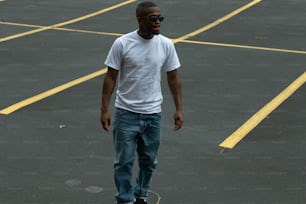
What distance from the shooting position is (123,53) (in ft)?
18.8

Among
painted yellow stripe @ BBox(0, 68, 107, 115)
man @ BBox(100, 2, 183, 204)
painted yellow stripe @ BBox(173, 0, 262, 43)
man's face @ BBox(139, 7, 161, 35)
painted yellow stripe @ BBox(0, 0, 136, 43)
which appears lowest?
painted yellow stripe @ BBox(0, 68, 107, 115)

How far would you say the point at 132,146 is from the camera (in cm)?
594

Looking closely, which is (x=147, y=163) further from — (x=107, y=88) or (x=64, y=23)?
(x=64, y=23)

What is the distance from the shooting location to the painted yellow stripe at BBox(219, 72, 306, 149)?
26.9 ft

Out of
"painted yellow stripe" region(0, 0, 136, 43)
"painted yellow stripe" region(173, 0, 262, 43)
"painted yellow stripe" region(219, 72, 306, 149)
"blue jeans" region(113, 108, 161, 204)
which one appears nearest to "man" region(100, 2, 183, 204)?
"blue jeans" region(113, 108, 161, 204)

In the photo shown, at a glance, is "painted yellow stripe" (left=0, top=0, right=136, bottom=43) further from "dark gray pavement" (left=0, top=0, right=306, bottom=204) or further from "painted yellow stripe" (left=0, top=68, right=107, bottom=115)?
"painted yellow stripe" (left=0, top=68, right=107, bottom=115)

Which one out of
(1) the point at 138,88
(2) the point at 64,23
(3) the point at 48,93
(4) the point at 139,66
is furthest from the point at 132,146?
(2) the point at 64,23

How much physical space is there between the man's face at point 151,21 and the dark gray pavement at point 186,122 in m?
1.74

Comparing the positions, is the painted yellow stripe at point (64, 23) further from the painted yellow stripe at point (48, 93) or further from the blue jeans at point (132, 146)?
the blue jeans at point (132, 146)

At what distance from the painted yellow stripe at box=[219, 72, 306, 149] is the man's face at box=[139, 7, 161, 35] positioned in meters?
2.68

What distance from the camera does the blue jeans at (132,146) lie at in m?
5.88

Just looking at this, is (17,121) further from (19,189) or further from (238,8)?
(238,8)

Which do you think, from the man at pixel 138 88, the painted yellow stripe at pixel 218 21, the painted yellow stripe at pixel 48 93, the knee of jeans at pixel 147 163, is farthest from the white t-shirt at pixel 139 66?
the painted yellow stripe at pixel 218 21

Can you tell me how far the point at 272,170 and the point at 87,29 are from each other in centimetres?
796
